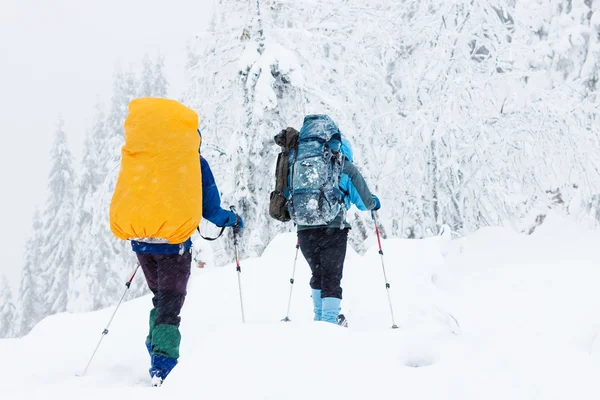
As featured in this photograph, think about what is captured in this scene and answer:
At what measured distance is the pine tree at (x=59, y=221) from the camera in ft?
105

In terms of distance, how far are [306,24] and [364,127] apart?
8.29 feet

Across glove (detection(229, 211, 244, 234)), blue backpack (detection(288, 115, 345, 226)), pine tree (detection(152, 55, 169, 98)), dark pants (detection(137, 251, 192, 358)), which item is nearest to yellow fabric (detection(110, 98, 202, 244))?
dark pants (detection(137, 251, 192, 358))

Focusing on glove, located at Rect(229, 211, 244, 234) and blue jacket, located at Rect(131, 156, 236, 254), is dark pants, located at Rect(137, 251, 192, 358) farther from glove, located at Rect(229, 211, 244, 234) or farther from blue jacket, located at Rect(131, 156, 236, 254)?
glove, located at Rect(229, 211, 244, 234)

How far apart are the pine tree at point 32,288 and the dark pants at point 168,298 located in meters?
33.6

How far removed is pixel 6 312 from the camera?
3831 centimetres

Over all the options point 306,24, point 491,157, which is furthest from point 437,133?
point 306,24

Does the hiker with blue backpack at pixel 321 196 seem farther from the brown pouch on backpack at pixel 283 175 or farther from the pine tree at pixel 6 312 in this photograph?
the pine tree at pixel 6 312

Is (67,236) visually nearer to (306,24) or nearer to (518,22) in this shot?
(306,24)

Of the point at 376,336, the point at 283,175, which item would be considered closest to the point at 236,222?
the point at 283,175

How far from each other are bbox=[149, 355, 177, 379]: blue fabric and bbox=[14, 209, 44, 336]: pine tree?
33627 millimetres

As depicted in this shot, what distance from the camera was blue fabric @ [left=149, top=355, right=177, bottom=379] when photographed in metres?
3.89

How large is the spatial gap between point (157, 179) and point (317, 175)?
1557 mm

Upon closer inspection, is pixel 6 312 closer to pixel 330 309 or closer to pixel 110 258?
pixel 110 258

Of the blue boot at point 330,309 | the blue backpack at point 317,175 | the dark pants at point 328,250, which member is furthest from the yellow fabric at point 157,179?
the blue boot at point 330,309
